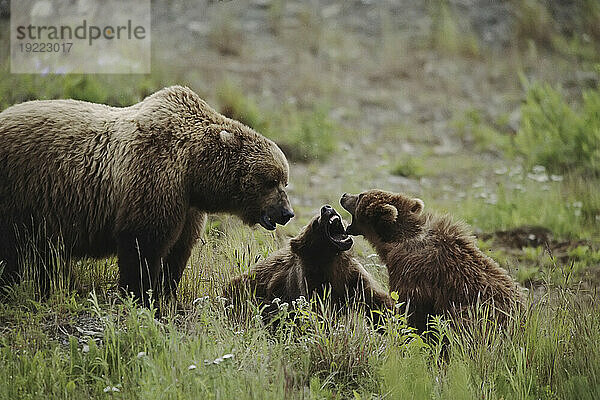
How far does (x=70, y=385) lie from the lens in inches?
167

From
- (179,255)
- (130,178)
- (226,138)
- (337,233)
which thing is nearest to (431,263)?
(337,233)

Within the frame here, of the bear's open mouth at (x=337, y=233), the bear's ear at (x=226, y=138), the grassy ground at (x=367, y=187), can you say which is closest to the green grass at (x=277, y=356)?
the grassy ground at (x=367, y=187)

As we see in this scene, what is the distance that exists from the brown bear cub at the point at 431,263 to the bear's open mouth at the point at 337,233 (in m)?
0.17

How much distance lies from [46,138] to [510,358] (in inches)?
138

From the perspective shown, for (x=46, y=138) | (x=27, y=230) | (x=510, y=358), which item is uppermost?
(x=46, y=138)

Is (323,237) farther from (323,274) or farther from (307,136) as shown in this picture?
(307,136)

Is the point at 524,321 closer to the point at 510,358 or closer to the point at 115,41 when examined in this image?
the point at 510,358

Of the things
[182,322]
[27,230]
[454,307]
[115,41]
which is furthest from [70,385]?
[115,41]

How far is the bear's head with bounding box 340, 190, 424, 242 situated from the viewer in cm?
593

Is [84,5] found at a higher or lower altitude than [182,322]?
higher
